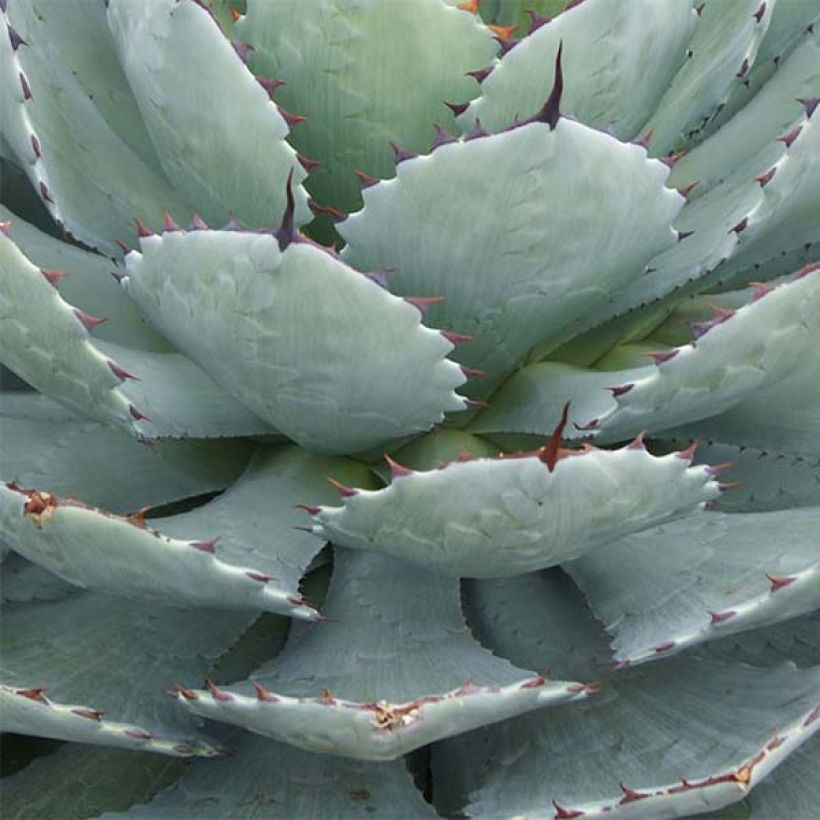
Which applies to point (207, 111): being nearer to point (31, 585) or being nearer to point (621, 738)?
point (31, 585)

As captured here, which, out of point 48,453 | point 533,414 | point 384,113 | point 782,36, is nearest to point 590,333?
point 533,414

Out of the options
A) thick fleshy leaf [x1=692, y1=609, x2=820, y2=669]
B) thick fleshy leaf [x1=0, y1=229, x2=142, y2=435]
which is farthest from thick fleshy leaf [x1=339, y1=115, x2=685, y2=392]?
thick fleshy leaf [x1=692, y1=609, x2=820, y2=669]

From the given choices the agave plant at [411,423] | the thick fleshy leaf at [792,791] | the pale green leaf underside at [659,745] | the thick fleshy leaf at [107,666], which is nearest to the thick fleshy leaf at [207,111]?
the agave plant at [411,423]

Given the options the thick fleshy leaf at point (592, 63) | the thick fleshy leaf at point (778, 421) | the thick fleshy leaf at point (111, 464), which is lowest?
the thick fleshy leaf at point (111, 464)

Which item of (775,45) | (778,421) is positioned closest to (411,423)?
(778,421)

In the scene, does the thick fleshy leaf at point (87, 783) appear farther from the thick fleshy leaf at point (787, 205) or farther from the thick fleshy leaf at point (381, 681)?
the thick fleshy leaf at point (787, 205)

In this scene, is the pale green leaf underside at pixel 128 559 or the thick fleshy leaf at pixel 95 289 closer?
the pale green leaf underside at pixel 128 559

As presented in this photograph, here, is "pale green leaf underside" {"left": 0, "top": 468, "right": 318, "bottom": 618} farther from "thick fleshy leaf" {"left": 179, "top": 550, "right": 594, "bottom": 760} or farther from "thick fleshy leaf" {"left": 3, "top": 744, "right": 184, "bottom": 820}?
"thick fleshy leaf" {"left": 3, "top": 744, "right": 184, "bottom": 820}
